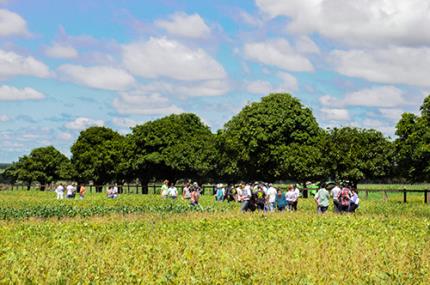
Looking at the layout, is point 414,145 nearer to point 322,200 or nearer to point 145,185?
point 322,200

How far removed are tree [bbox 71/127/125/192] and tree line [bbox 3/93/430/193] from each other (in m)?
0.16

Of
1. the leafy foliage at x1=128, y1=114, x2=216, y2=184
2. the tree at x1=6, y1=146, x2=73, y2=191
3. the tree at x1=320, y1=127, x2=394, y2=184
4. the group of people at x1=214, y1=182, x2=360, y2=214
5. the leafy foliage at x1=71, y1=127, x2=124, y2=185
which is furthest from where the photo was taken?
the tree at x1=6, y1=146, x2=73, y2=191

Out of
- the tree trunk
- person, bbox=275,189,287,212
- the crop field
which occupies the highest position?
the tree trunk

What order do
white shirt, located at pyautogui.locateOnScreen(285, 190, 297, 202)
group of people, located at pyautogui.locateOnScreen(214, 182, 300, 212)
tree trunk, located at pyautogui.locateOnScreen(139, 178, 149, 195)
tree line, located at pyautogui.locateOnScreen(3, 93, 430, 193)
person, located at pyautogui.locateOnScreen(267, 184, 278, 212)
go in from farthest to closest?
tree trunk, located at pyautogui.locateOnScreen(139, 178, 149, 195)
tree line, located at pyautogui.locateOnScreen(3, 93, 430, 193)
white shirt, located at pyautogui.locateOnScreen(285, 190, 297, 202)
person, located at pyautogui.locateOnScreen(267, 184, 278, 212)
group of people, located at pyautogui.locateOnScreen(214, 182, 300, 212)

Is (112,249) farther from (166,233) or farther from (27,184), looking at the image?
(27,184)

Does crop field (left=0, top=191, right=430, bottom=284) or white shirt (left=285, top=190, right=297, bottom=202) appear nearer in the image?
crop field (left=0, top=191, right=430, bottom=284)

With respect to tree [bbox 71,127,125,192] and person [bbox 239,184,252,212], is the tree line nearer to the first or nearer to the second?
tree [bbox 71,127,125,192]

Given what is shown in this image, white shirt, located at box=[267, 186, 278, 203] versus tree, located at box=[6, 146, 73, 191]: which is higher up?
tree, located at box=[6, 146, 73, 191]

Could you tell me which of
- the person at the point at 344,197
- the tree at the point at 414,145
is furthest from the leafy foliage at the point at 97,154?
the person at the point at 344,197

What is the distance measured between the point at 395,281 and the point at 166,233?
10.3m

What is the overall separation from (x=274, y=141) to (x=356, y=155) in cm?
881

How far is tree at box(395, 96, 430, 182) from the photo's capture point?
51.7 meters

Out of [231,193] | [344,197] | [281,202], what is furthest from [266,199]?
[231,193]

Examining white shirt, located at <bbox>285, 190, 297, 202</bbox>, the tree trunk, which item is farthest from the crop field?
the tree trunk
